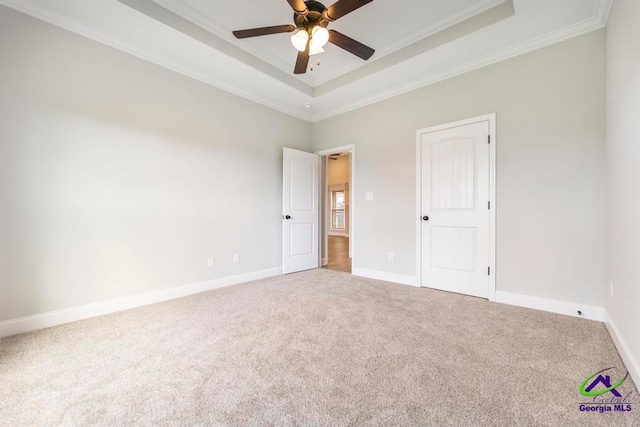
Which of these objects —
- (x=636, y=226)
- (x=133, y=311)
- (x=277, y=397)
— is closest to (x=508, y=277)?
(x=636, y=226)

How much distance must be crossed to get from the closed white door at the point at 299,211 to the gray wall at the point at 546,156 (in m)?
1.77

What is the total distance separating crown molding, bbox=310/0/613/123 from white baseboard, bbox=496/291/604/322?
2.50 m

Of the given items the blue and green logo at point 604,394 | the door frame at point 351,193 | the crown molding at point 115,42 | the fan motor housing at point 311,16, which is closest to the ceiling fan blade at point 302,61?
the fan motor housing at point 311,16

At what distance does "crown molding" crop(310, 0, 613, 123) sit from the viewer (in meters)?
2.24

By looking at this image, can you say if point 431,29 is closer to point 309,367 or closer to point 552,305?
point 552,305

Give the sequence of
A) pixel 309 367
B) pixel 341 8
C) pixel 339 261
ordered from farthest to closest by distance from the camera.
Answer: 1. pixel 339 261
2. pixel 341 8
3. pixel 309 367

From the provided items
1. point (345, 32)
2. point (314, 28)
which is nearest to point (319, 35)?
point (314, 28)

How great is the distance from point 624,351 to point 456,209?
1.74 metres

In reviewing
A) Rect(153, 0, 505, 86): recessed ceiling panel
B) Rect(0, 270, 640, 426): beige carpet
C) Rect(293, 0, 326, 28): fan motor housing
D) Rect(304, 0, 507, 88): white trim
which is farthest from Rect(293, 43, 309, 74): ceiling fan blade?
Rect(0, 270, 640, 426): beige carpet

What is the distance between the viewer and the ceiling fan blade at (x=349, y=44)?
2.13 m

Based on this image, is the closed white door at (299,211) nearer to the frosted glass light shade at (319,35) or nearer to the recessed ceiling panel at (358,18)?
the recessed ceiling panel at (358,18)

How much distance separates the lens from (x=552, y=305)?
2.46 m

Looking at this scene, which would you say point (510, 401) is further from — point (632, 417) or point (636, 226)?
point (636, 226)

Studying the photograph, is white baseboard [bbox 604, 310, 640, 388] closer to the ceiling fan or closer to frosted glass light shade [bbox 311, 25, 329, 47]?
the ceiling fan
